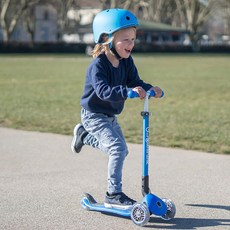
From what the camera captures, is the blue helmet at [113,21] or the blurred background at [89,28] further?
the blurred background at [89,28]

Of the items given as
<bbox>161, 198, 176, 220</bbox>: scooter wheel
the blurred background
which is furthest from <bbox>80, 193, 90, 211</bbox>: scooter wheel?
the blurred background

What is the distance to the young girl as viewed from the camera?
4742 mm

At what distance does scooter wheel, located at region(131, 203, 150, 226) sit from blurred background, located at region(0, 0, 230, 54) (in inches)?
1834

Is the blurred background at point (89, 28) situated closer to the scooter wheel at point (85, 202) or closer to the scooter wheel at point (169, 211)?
the scooter wheel at point (85, 202)

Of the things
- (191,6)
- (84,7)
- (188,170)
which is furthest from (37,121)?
(84,7)

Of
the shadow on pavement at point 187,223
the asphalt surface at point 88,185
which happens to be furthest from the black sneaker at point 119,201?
the shadow on pavement at point 187,223

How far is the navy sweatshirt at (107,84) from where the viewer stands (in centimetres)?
461

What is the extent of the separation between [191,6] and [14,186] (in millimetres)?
70864

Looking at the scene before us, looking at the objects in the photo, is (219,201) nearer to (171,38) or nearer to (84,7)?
(171,38)

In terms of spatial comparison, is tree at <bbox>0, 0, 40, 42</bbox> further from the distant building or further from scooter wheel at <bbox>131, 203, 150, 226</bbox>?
scooter wheel at <bbox>131, 203, 150, 226</bbox>

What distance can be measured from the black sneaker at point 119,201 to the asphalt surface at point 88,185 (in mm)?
105

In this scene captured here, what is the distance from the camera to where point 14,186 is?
5906mm

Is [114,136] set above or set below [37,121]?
above

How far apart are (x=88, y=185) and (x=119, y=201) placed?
113 cm
